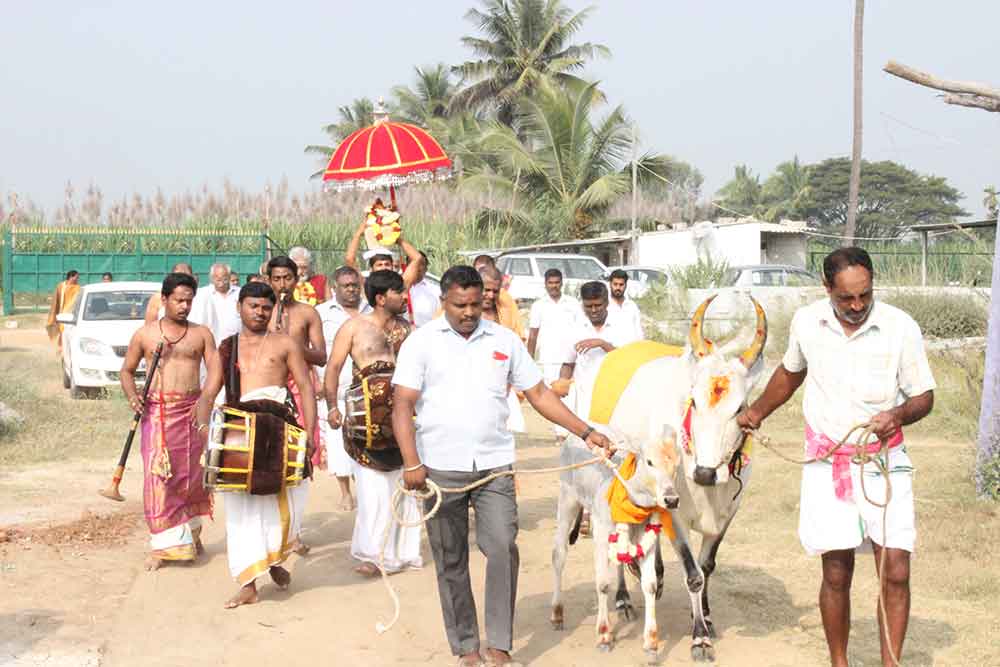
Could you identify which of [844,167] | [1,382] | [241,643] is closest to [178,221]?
[1,382]

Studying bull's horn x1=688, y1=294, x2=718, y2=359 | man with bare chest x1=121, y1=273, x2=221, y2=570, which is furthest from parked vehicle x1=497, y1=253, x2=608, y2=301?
bull's horn x1=688, y1=294, x2=718, y2=359

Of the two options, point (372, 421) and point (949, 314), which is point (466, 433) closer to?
point (372, 421)

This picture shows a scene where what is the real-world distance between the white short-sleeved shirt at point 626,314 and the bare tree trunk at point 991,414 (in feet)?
8.45

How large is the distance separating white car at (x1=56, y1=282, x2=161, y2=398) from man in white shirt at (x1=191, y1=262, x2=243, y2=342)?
4913mm

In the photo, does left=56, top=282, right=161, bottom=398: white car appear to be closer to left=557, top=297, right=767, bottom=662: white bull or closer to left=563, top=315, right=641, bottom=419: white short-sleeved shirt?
left=563, top=315, right=641, bottom=419: white short-sleeved shirt

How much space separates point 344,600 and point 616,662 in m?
1.94

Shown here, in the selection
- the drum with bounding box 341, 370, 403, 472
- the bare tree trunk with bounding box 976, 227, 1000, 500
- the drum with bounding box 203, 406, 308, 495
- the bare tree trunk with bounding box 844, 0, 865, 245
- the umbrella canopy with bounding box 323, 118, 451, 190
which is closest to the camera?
the drum with bounding box 203, 406, 308, 495

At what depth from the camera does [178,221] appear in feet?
115

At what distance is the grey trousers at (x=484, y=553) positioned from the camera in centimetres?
590

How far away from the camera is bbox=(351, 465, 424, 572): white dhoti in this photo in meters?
7.96

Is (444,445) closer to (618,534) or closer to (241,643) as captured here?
(618,534)

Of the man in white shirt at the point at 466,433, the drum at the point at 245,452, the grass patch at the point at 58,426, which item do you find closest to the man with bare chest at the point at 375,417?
the drum at the point at 245,452

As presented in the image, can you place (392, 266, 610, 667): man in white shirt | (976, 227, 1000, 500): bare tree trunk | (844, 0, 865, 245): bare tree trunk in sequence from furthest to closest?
(844, 0, 865, 245): bare tree trunk < (976, 227, 1000, 500): bare tree trunk < (392, 266, 610, 667): man in white shirt

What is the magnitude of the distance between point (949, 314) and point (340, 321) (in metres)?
11.6
